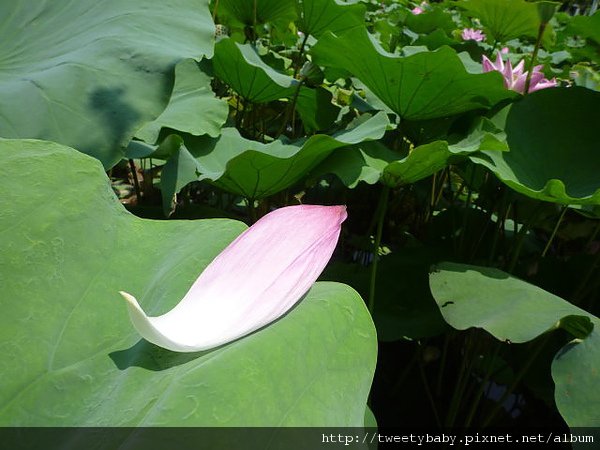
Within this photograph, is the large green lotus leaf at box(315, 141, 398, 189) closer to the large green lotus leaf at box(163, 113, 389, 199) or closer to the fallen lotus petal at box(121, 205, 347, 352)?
the large green lotus leaf at box(163, 113, 389, 199)

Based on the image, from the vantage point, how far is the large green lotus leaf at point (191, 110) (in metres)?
1.05

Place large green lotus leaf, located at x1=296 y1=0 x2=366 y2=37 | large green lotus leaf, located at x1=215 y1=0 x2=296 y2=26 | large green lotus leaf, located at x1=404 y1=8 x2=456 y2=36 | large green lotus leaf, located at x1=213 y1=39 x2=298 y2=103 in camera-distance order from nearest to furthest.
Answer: large green lotus leaf, located at x1=213 y1=39 x2=298 y2=103 → large green lotus leaf, located at x1=296 y1=0 x2=366 y2=37 → large green lotus leaf, located at x1=215 y1=0 x2=296 y2=26 → large green lotus leaf, located at x1=404 y1=8 x2=456 y2=36

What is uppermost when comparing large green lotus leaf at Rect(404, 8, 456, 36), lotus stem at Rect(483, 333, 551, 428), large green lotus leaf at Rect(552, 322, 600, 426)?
large green lotus leaf at Rect(404, 8, 456, 36)

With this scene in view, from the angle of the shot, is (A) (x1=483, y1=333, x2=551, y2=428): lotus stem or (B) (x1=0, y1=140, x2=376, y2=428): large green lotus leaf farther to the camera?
(A) (x1=483, y1=333, x2=551, y2=428): lotus stem

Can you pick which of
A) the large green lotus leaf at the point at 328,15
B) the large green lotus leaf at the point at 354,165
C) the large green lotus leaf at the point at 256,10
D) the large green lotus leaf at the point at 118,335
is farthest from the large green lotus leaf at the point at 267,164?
the large green lotus leaf at the point at 256,10

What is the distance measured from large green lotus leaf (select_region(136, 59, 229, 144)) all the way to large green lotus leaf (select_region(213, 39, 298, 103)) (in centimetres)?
5

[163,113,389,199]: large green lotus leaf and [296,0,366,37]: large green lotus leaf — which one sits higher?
[296,0,366,37]: large green lotus leaf

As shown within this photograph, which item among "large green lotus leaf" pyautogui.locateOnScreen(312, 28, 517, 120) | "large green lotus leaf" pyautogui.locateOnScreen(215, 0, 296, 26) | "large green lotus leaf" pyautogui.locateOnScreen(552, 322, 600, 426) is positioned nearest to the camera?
"large green lotus leaf" pyautogui.locateOnScreen(552, 322, 600, 426)

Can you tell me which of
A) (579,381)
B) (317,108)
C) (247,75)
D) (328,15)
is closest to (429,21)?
(328,15)

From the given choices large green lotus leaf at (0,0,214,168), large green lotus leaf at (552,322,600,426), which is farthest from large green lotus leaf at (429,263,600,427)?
large green lotus leaf at (0,0,214,168)

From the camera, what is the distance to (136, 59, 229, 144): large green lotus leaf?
1048 millimetres

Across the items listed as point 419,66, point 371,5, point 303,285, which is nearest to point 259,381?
point 303,285

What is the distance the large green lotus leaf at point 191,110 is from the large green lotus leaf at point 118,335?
54cm

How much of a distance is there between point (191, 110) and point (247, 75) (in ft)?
0.56
